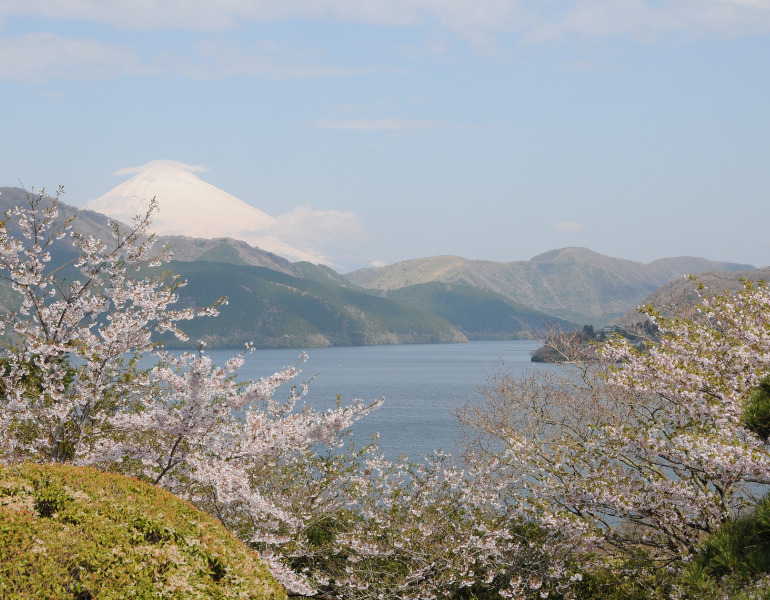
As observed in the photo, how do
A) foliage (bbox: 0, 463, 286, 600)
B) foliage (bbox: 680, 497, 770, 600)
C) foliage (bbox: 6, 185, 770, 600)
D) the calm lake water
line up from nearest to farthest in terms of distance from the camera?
foliage (bbox: 0, 463, 286, 600) < foliage (bbox: 680, 497, 770, 600) < foliage (bbox: 6, 185, 770, 600) < the calm lake water

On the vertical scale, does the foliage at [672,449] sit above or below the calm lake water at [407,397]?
above

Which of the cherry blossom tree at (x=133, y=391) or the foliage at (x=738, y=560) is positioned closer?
the foliage at (x=738, y=560)

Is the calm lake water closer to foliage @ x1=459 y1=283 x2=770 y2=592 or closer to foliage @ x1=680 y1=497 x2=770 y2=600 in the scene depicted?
foliage @ x1=459 y1=283 x2=770 y2=592

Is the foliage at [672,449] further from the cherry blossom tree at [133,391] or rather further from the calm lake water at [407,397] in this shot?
the calm lake water at [407,397]

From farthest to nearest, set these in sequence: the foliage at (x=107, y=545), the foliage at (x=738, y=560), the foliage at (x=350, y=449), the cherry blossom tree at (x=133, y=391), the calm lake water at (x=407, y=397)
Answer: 1. the calm lake water at (x=407, y=397)
2. the foliage at (x=350, y=449)
3. the cherry blossom tree at (x=133, y=391)
4. the foliage at (x=738, y=560)
5. the foliage at (x=107, y=545)

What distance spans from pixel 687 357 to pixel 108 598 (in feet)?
32.4

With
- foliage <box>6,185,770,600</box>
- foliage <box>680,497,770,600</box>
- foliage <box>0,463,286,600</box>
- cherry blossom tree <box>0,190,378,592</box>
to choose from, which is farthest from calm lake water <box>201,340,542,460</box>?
foliage <box>680,497,770,600</box>

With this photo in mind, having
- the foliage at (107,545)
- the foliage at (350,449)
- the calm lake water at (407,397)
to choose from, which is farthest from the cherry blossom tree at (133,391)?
the calm lake water at (407,397)

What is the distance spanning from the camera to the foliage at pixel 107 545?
225 inches

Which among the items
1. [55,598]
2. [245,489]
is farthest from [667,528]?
[55,598]

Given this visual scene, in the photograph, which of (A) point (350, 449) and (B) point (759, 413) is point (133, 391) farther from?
(B) point (759, 413)

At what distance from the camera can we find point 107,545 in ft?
20.8

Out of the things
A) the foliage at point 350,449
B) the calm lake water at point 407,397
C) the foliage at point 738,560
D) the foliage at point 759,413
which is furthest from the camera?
the calm lake water at point 407,397

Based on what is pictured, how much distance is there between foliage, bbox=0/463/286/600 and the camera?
18.8ft
